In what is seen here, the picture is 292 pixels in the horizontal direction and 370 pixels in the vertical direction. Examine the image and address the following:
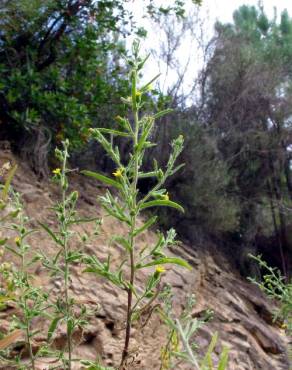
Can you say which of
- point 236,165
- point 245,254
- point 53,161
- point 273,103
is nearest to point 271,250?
point 245,254

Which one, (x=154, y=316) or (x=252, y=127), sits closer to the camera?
(x=154, y=316)

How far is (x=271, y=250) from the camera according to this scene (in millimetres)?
9617

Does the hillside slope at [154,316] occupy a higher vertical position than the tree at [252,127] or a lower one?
lower

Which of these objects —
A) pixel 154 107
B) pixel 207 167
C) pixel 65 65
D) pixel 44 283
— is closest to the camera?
pixel 44 283

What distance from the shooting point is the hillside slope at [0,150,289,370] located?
11.5ft

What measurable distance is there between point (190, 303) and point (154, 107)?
473cm

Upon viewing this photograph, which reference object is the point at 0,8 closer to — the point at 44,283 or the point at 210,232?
the point at 44,283

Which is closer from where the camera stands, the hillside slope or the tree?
the hillside slope

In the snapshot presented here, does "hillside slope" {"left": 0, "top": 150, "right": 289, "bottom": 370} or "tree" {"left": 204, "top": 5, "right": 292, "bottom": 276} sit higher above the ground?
"tree" {"left": 204, "top": 5, "right": 292, "bottom": 276}

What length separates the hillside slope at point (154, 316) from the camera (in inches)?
138

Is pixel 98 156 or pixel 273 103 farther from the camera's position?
pixel 273 103

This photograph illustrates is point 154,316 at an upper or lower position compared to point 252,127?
lower

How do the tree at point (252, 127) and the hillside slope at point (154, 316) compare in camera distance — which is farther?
the tree at point (252, 127)

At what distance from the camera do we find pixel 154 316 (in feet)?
13.6
